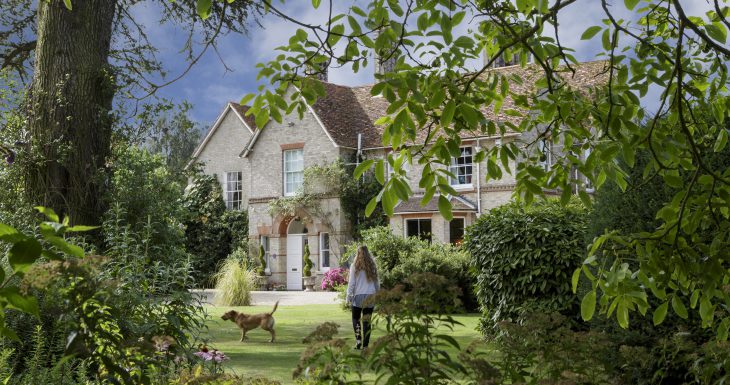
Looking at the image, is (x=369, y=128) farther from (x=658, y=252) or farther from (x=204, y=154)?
(x=658, y=252)

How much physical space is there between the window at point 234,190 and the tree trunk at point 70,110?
66.9 ft

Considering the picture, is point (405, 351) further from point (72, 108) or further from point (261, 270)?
point (261, 270)

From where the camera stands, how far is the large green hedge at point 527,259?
1093 cm

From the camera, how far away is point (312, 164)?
2936cm

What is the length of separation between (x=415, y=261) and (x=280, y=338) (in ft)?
20.6

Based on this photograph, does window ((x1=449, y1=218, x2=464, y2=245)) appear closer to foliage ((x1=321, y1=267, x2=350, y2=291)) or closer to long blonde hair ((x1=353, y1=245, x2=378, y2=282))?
foliage ((x1=321, y1=267, x2=350, y2=291))

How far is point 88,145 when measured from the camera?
1250cm

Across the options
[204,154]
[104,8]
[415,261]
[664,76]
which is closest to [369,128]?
[204,154]

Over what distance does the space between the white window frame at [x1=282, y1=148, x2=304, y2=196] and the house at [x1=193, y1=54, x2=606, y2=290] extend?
0.04 meters

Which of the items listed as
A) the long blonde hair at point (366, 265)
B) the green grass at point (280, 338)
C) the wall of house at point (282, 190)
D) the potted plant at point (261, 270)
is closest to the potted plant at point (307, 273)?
the wall of house at point (282, 190)

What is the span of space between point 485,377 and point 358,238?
985 inches

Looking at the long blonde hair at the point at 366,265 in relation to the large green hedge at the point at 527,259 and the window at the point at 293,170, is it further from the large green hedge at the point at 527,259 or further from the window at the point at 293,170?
the window at the point at 293,170

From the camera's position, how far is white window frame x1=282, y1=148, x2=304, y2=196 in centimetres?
3000

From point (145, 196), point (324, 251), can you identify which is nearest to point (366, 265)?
point (145, 196)
